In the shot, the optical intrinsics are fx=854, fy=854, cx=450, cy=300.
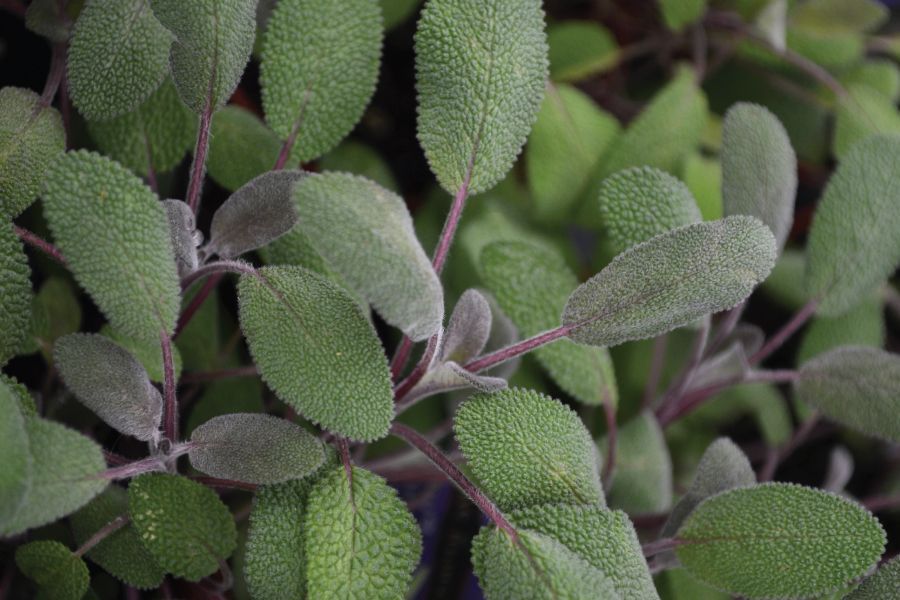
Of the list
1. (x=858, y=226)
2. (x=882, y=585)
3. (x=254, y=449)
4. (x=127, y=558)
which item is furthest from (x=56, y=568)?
(x=858, y=226)

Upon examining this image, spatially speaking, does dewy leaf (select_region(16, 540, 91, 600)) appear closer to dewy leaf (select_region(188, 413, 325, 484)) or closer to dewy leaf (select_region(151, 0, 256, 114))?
dewy leaf (select_region(188, 413, 325, 484))

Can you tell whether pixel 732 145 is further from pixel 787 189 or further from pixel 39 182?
pixel 39 182

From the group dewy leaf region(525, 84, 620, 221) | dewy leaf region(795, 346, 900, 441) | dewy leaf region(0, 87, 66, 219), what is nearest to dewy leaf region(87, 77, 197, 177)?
dewy leaf region(0, 87, 66, 219)

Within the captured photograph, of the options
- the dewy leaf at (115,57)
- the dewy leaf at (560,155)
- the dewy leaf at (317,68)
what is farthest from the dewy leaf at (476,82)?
the dewy leaf at (560,155)

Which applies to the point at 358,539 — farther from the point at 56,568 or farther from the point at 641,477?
the point at 641,477

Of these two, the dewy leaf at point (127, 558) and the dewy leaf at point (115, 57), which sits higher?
the dewy leaf at point (115, 57)

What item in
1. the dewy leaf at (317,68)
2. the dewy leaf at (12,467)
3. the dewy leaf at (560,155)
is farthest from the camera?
the dewy leaf at (560,155)

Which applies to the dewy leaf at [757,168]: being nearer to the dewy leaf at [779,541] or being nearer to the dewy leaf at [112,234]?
the dewy leaf at [779,541]
